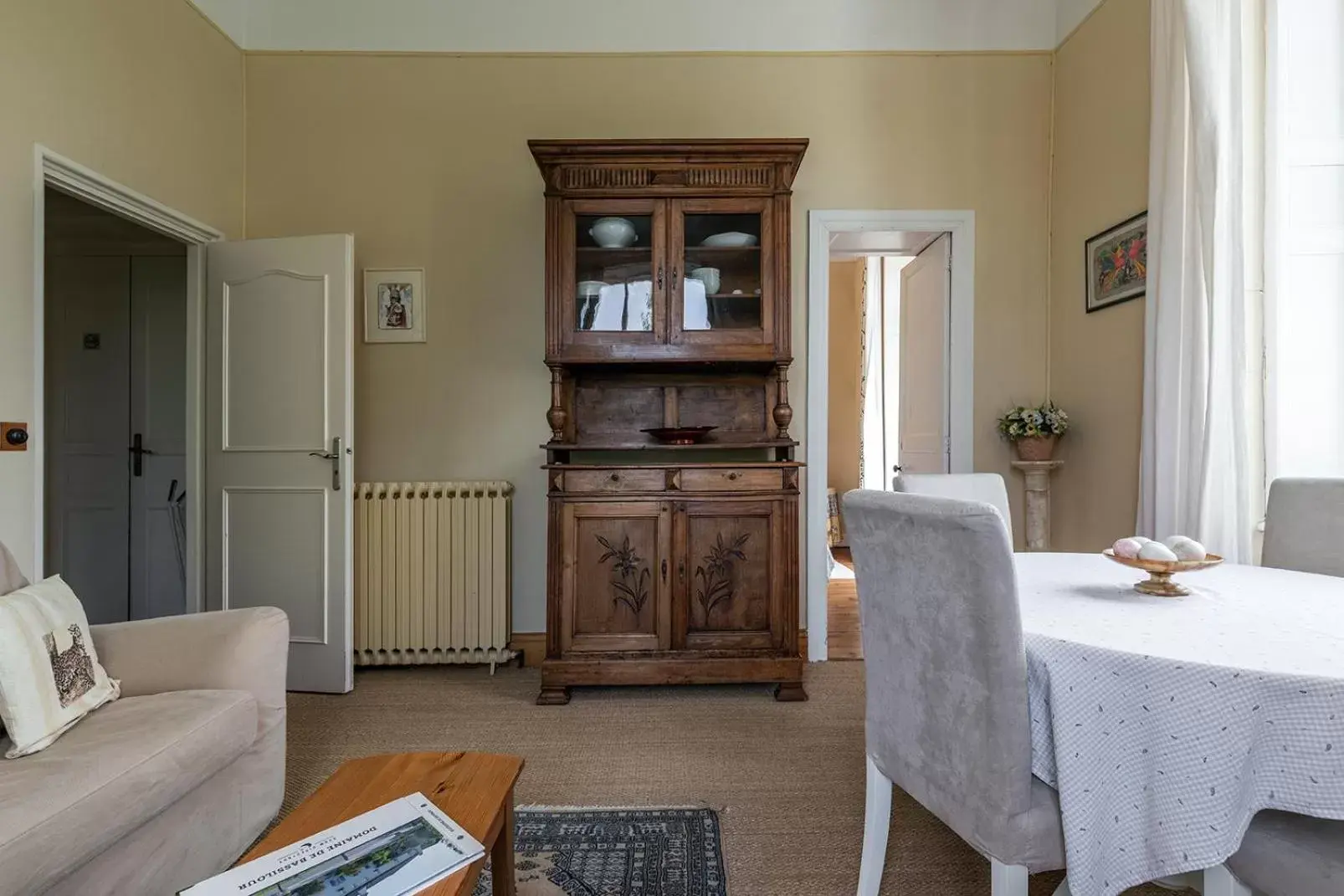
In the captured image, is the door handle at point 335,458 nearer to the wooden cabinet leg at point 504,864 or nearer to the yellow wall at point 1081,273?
the wooden cabinet leg at point 504,864

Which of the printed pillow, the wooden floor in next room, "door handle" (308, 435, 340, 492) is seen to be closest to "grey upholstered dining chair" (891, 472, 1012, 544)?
the wooden floor in next room

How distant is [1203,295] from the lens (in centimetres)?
205

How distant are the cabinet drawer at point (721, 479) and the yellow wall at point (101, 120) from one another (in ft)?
7.12

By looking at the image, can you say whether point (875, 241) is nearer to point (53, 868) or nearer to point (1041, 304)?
point (1041, 304)

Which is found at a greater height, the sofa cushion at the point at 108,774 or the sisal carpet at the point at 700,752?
the sofa cushion at the point at 108,774

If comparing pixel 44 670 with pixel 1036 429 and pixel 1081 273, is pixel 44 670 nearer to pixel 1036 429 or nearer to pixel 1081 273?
pixel 1036 429

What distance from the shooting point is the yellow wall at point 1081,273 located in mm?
2557

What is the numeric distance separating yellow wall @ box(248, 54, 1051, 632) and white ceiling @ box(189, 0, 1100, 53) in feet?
0.23

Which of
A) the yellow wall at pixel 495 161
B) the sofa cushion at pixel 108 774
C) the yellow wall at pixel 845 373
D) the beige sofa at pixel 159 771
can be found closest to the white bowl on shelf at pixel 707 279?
the yellow wall at pixel 495 161

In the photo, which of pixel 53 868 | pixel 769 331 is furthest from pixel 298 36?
pixel 53 868

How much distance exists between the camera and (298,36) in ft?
10.1

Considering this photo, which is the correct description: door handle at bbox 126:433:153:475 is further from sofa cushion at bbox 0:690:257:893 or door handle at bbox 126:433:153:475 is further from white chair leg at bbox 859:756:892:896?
white chair leg at bbox 859:756:892:896

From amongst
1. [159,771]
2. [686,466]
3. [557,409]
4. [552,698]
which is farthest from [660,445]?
[159,771]

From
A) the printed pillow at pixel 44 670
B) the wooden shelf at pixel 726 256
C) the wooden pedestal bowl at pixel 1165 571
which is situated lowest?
the printed pillow at pixel 44 670
